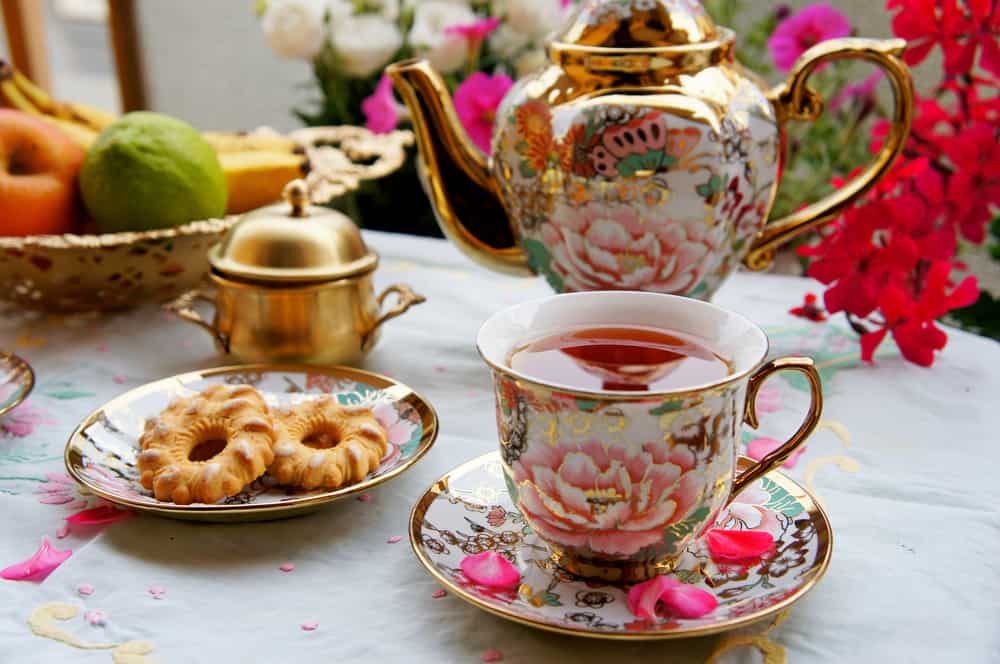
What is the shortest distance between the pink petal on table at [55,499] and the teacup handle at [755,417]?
14.0 inches

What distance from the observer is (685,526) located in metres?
0.44

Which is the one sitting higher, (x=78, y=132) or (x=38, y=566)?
(x=78, y=132)

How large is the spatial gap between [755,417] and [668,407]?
79 mm

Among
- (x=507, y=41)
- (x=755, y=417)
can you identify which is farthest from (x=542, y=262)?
(x=507, y=41)

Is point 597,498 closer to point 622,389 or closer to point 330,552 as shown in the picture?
point 622,389

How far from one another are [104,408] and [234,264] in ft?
0.48

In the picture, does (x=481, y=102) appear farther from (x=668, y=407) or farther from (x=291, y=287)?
(x=668, y=407)

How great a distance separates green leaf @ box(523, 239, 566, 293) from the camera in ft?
2.32

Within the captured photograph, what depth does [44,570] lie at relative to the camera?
47 centimetres

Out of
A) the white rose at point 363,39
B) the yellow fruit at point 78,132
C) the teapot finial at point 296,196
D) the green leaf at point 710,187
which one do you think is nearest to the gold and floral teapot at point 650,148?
the green leaf at point 710,187

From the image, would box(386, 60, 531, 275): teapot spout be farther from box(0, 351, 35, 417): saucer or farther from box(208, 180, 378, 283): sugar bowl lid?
box(0, 351, 35, 417): saucer

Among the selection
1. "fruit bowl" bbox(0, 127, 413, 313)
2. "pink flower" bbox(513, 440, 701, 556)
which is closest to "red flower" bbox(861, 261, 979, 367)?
"pink flower" bbox(513, 440, 701, 556)

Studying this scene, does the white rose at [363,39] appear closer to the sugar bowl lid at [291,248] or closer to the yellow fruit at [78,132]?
the yellow fruit at [78,132]

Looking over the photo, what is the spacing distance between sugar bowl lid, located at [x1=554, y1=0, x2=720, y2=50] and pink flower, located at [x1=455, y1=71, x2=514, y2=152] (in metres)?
0.28
